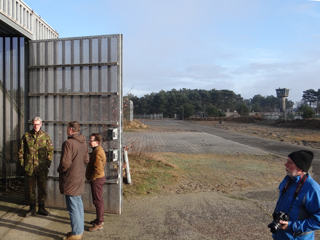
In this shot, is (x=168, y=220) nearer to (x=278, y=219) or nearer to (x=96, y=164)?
(x=96, y=164)

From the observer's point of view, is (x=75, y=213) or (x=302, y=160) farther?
(x=75, y=213)

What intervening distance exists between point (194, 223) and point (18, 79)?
189 inches

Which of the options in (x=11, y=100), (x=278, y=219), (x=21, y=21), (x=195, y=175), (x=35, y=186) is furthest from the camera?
(x=195, y=175)

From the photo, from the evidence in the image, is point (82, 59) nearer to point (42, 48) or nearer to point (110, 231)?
point (42, 48)

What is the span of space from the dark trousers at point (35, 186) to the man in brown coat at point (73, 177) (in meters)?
1.19

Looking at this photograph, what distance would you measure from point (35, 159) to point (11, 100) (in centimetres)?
236

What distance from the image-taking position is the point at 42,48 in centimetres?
516

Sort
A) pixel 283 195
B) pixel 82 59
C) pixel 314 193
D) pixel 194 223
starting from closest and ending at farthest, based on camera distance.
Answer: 1. pixel 314 193
2. pixel 283 195
3. pixel 194 223
4. pixel 82 59

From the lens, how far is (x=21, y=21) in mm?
5109

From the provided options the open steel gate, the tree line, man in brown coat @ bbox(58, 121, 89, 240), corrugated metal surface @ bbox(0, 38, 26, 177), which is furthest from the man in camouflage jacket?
the tree line

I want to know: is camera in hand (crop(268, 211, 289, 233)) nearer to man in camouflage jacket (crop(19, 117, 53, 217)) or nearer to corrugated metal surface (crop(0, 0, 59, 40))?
man in camouflage jacket (crop(19, 117, 53, 217))

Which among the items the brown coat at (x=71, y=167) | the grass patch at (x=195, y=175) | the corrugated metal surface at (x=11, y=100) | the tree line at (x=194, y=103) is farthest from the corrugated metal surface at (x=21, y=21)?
the tree line at (x=194, y=103)

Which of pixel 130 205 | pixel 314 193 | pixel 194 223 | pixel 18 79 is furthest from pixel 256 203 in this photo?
pixel 18 79

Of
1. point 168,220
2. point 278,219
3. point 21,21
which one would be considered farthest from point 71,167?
point 21,21
